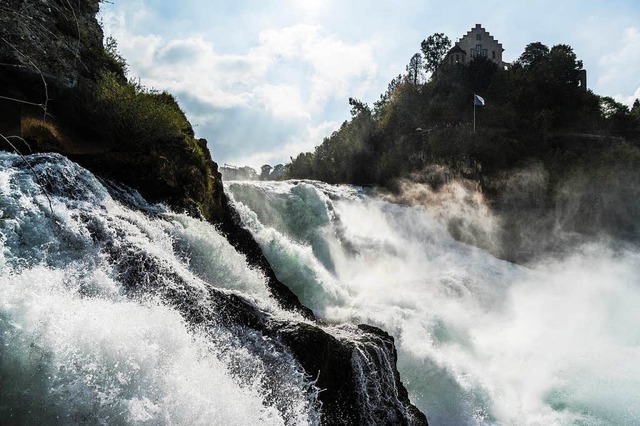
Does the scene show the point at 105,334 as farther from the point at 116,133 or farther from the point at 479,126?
the point at 479,126

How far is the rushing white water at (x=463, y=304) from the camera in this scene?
40.4 ft

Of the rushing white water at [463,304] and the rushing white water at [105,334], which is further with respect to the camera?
the rushing white water at [463,304]

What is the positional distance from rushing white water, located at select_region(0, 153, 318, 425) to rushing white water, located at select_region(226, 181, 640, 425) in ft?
19.4

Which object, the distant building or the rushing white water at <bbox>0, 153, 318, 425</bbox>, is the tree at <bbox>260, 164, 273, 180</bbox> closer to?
the distant building

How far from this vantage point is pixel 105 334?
16.1 feet

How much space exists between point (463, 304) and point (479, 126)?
23.9 meters

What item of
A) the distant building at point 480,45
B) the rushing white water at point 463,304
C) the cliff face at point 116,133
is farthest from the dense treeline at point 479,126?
the cliff face at point 116,133

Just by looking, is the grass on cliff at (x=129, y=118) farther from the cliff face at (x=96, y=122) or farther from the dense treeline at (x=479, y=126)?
the dense treeline at (x=479, y=126)

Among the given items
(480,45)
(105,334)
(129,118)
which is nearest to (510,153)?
(480,45)

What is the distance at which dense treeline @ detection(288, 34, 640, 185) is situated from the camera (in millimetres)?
35812

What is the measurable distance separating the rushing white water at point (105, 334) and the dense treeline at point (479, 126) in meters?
29.3

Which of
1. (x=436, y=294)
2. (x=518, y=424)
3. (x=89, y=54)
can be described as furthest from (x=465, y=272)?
(x=89, y=54)

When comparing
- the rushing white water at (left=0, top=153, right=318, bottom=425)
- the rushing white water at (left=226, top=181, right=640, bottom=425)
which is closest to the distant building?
the rushing white water at (left=226, top=181, right=640, bottom=425)

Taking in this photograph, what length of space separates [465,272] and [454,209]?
8.36 meters
